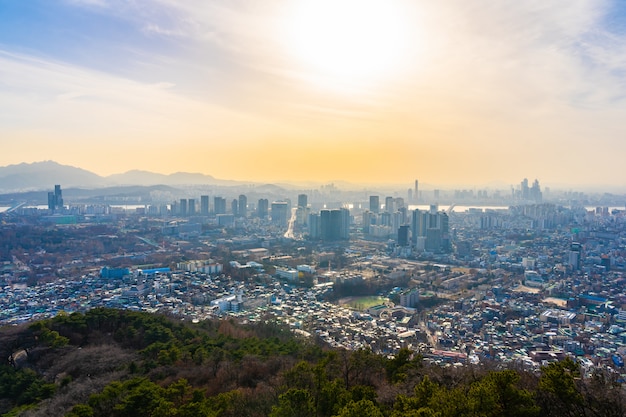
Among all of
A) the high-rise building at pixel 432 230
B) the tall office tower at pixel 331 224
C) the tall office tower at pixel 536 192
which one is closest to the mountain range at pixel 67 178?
the tall office tower at pixel 331 224

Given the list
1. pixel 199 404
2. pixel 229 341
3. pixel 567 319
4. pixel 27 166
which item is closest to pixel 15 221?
pixel 229 341

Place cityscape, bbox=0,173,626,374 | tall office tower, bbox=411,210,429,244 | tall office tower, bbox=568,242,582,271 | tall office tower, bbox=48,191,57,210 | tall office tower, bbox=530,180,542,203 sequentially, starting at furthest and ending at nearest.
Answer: tall office tower, bbox=530,180,542,203, tall office tower, bbox=48,191,57,210, tall office tower, bbox=411,210,429,244, tall office tower, bbox=568,242,582,271, cityscape, bbox=0,173,626,374

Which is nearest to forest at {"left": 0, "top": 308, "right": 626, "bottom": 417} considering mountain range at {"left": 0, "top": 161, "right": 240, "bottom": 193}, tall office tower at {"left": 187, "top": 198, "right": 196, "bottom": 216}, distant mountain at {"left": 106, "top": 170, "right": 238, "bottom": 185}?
tall office tower at {"left": 187, "top": 198, "right": 196, "bottom": 216}

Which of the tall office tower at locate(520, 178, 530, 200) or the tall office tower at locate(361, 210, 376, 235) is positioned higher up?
the tall office tower at locate(520, 178, 530, 200)

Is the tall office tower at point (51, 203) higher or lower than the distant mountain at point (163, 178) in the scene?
lower

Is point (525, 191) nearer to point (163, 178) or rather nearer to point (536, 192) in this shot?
point (536, 192)

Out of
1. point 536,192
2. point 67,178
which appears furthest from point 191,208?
point 67,178

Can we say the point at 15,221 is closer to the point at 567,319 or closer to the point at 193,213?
the point at 193,213

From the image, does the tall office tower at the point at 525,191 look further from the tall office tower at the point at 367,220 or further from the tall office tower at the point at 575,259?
the tall office tower at the point at 575,259

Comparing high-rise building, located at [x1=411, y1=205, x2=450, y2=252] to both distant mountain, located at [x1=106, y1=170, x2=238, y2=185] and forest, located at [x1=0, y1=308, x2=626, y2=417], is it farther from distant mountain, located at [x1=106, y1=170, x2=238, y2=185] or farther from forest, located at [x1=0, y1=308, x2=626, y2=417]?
distant mountain, located at [x1=106, y1=170, x2=238, y2=185]
